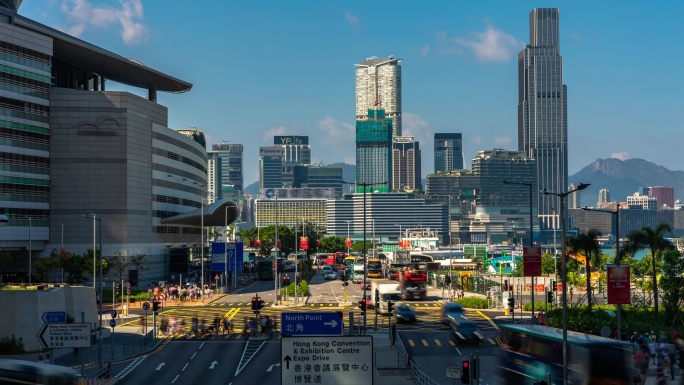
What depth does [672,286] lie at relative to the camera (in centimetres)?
7225

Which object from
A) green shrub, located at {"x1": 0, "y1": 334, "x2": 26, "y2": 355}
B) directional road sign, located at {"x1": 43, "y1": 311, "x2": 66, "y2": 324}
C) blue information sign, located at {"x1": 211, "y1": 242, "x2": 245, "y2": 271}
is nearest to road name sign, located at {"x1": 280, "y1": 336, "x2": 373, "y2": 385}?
directional road sign, located at {"x1": 43, "y1": 311, "x2": 66, "y2": 324}

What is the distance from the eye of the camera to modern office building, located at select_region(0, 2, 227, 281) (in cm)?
11225

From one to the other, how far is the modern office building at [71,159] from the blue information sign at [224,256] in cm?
1677

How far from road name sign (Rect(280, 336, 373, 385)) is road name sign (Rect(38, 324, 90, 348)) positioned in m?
17.9

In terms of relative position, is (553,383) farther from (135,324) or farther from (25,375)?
(135,324)

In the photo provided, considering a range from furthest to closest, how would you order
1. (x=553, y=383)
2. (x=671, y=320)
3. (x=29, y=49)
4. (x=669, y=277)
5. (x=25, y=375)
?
(x=29, y=49), (x=669, y=277), (x=671, y=320), (x=553, y=383), (x=25, y=375)

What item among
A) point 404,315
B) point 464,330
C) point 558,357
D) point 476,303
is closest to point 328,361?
point 558,357

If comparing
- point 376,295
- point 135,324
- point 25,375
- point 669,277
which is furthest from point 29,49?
point 25,375

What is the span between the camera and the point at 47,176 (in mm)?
117688

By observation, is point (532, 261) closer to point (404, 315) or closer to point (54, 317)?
point (404, 315)

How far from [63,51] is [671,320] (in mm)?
92883

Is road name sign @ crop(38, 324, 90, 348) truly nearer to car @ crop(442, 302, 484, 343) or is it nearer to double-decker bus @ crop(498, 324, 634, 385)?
double-decker bus @ crop(498, 324, 634, 385)

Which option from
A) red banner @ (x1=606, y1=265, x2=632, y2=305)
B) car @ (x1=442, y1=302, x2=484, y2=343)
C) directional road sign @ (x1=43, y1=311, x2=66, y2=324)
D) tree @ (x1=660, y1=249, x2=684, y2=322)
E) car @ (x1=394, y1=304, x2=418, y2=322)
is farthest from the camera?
car @ (x1=394, y1=304, x2=418, y2=322)

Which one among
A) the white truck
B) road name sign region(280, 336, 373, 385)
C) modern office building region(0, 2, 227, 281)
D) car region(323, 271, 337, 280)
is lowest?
car region(323, 271, 337, 280)
